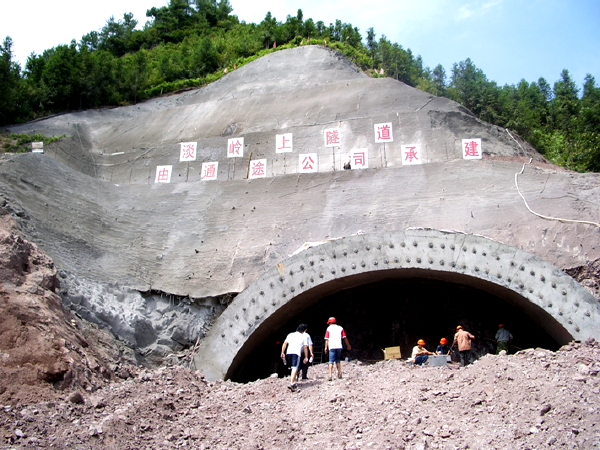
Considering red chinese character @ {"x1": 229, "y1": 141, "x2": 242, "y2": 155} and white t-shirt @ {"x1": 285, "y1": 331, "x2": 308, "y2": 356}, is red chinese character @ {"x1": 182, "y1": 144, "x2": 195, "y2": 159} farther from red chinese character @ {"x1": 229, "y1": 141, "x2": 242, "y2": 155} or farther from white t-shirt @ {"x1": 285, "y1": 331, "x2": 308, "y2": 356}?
white t-shirt @ {"x1": 285, "y1": 331, "x2": 308, "y2": 356}

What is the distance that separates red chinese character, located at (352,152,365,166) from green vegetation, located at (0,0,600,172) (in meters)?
9.30

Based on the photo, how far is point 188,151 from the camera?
19453mm

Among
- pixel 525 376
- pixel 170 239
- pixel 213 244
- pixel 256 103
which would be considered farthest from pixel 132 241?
pixel 525 376

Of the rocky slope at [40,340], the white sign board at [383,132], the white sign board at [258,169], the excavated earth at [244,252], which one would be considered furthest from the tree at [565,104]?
the rocky slope at [40,340]

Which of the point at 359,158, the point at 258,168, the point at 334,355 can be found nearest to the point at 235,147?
the point at 258,168

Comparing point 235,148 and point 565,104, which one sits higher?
point 565,104

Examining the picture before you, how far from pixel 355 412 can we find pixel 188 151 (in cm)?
1279

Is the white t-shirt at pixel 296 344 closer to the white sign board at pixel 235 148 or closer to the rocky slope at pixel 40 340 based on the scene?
the rocky slope at pixel 40 340

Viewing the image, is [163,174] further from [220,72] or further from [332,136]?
[220,72]

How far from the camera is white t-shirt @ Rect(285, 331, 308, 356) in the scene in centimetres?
1000

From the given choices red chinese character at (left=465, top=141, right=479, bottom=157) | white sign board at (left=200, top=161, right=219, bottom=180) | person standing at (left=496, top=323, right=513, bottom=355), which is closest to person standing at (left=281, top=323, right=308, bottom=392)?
person standing at (left=496, top=323, right=513, bottom=355)

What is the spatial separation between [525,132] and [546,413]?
24.5 metres

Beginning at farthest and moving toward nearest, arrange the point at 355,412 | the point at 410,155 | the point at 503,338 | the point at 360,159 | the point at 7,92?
1. the point at 7,92
2. the point at 360,159
3. the point at 410,155
4. the point at 503,338
5. the point at 355,412

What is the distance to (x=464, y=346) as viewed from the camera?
11.7m
